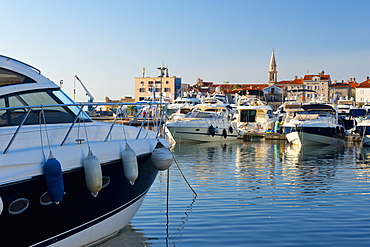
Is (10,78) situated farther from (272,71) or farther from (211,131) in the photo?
(272,71)

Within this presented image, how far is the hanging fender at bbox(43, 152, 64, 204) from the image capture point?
696 centimetres

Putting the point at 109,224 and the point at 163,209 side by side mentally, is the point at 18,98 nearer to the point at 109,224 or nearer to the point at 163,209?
the point at 109,224

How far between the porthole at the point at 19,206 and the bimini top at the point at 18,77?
2157mm

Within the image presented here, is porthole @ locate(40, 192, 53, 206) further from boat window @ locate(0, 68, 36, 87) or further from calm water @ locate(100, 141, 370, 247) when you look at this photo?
calm water @ locate(100, 141, 370, 247)

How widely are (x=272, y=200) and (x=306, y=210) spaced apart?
1.29m

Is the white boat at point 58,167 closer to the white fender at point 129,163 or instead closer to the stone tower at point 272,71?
the white fender at point 129,163

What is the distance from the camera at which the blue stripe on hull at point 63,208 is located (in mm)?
6738

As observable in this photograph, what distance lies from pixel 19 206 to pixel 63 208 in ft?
2.75

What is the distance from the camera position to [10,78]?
8.40 m

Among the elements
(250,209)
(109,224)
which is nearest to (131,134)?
(109,224)

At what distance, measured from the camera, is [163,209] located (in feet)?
39.7

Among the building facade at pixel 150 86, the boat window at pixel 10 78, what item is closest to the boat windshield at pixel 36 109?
the boat window at pixel 10 78

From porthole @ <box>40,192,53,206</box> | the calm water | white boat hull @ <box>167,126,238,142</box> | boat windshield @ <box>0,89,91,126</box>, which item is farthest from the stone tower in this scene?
porthole @ <box>40,192,53,206</box>

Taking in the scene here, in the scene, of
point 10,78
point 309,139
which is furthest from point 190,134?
point 10,78
